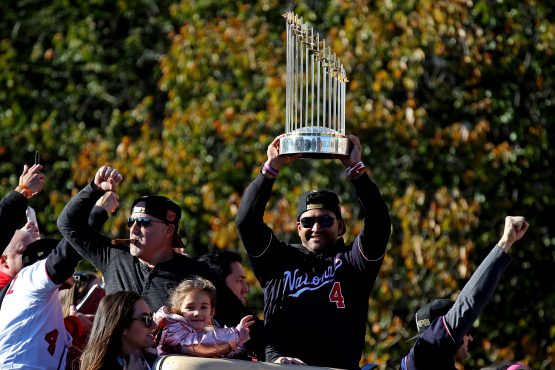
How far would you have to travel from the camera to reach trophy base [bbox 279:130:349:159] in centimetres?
718

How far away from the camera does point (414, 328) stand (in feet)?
43.2

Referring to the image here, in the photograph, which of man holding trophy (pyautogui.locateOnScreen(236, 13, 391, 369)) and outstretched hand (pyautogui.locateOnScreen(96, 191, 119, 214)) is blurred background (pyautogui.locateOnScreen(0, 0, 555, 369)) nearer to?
outstretched hand (pyautogui.locateOnScreen(96, 191, 119, 214))

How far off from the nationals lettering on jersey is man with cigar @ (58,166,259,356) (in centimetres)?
35

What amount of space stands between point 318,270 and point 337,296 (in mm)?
195

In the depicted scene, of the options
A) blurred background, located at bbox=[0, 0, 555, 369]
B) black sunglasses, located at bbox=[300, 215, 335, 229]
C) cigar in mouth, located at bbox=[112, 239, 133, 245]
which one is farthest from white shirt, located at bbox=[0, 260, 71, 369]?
blurred background, located at bbox=[0, 0, 555, 369]

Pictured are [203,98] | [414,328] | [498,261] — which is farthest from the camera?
[203,98]

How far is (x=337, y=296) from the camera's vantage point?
23.9 ft

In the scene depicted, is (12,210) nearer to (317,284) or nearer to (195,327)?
(195,327)

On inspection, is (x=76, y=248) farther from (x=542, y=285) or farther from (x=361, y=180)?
(x=542, y=285)

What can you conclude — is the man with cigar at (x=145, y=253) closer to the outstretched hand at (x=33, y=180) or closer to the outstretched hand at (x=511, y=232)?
the outstretched hand at (x=33, y=180)

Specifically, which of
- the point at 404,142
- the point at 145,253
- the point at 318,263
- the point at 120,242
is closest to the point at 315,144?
the point at 318,263

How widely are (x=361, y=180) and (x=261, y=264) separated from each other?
2.49ft

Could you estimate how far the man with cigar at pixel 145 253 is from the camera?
7473 mm

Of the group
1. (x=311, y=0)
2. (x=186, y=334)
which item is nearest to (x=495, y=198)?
(x=311, y=0)
